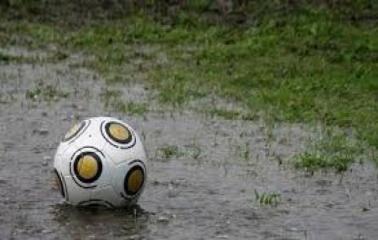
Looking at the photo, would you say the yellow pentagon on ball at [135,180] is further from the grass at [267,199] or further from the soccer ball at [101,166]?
the grass at [267,199]

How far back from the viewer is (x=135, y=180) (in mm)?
7879

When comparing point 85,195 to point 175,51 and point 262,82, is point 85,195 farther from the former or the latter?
point 175,51

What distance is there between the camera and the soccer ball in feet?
25.5

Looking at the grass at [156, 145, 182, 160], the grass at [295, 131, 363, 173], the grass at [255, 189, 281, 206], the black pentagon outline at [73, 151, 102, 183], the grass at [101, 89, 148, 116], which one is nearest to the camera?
the black pentagon outline at [73, 151, 102, 183]

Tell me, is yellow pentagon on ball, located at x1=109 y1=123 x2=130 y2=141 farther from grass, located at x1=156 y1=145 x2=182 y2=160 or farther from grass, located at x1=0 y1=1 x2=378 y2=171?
grass, located at x1=0 y1=1 x2=378 y2=171

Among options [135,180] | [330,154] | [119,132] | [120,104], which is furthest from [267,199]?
[120,104]

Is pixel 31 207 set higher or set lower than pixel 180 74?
lower

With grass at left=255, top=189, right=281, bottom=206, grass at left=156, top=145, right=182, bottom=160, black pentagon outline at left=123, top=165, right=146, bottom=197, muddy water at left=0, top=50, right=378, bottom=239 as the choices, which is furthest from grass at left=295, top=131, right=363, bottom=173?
black pentagon outline at left=123, top=165, right=146, bottom=197

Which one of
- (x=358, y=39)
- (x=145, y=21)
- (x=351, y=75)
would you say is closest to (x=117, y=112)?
(x=351, y=75)

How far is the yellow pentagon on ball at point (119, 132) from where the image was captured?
26.1 feet

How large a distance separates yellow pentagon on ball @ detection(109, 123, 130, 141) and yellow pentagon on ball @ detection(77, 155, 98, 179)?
0.28 metres

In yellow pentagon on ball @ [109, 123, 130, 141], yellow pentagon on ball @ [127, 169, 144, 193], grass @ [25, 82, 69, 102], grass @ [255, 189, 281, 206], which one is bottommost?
grass @ [255, 189, 281, 206]

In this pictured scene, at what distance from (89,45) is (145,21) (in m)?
2.55

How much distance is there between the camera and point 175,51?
18766 millimetres
